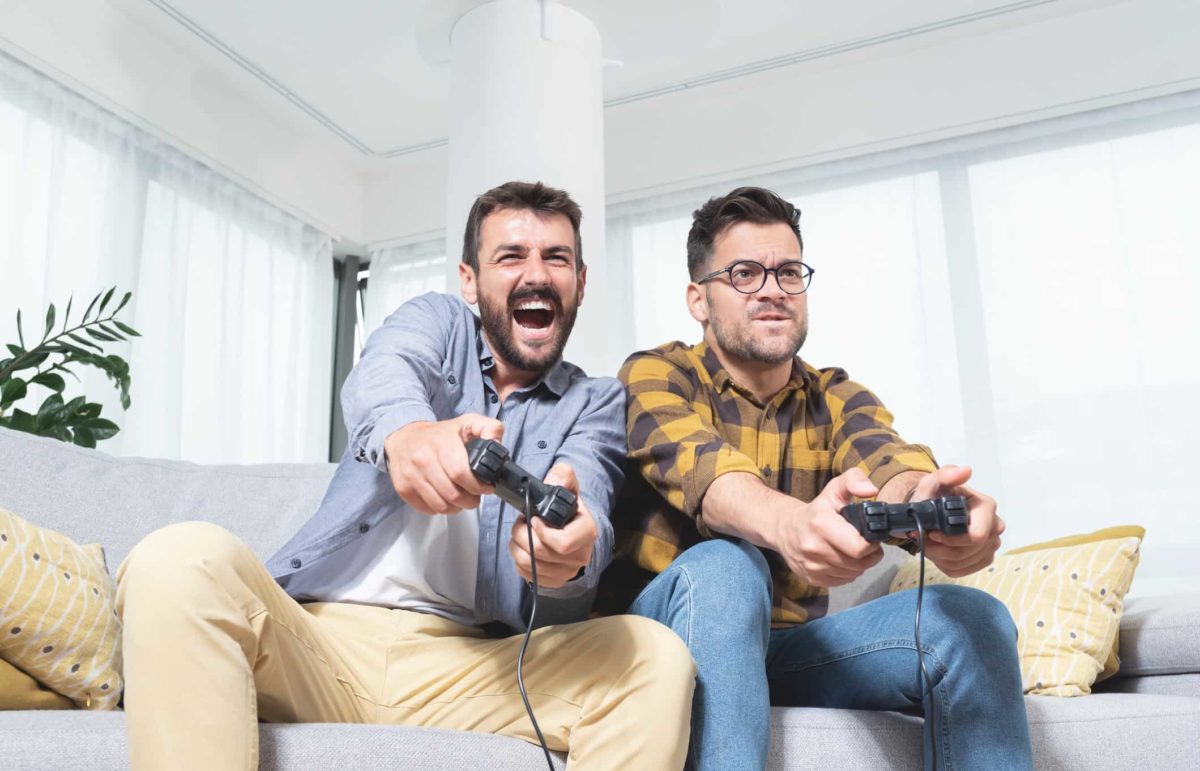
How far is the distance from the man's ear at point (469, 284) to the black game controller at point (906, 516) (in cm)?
76

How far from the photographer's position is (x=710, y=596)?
117 cm

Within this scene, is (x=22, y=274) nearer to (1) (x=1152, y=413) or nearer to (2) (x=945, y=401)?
(2) (x=945, y=401)

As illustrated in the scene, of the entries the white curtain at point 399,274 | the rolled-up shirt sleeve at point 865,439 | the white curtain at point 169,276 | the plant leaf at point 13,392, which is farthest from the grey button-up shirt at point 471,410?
the white curtain at point 399,274

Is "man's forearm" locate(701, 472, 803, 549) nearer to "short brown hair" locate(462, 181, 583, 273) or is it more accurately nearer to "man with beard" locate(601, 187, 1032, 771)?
"man with beard" locate(601, 187, 1032, 771)

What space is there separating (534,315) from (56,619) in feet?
2.52

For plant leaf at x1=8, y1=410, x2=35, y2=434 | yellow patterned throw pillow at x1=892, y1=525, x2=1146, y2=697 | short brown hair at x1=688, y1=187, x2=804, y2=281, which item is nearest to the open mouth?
short brown hair at x1=688, y1=187, x2=804, y2=281

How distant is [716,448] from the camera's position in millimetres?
1298

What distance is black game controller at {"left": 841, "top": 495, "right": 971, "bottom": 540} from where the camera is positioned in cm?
98

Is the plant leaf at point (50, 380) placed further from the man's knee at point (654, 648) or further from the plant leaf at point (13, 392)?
the man's knee at point (654, 648)

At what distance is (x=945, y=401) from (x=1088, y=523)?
0.66 meters

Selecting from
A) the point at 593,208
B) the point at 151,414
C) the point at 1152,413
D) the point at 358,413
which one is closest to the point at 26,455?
the point at 358,413

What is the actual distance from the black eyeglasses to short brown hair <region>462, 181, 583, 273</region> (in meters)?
0.26

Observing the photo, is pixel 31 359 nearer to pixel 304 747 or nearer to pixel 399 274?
pixel 304 747

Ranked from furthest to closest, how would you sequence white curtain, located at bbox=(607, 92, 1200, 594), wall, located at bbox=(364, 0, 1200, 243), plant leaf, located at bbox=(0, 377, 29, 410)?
1. wall, located at bbox=(364, 0, 1200, 243)
2. white curtain, located at bbox=(607, 92, 1200, 594)
3. plant leaf, located at bbox=(0, 377, 29, 410)
